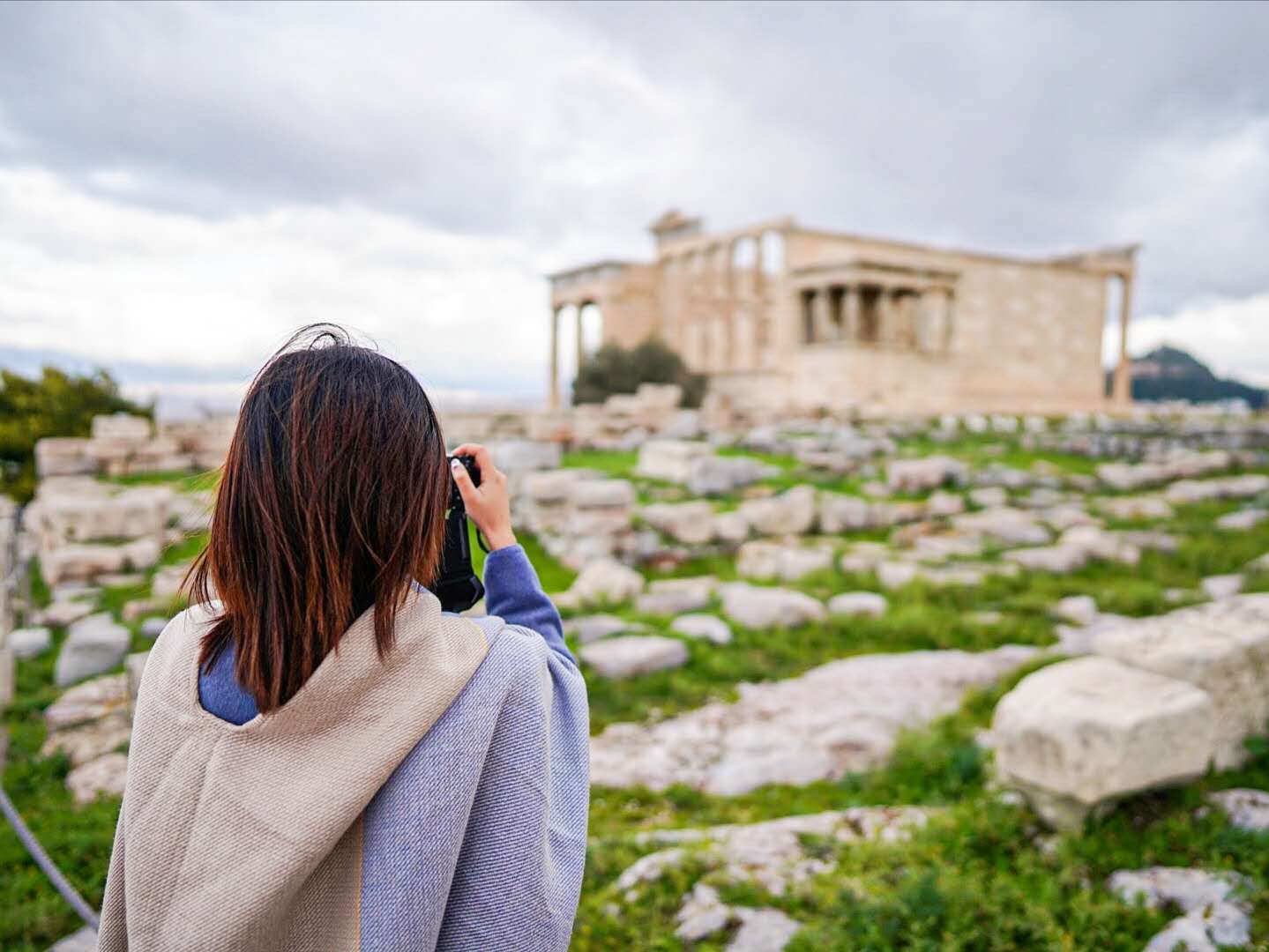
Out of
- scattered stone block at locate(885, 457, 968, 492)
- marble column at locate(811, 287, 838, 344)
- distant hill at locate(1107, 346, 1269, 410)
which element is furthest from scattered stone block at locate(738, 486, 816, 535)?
distant hill at locate(1107, 346, 1269, 410)

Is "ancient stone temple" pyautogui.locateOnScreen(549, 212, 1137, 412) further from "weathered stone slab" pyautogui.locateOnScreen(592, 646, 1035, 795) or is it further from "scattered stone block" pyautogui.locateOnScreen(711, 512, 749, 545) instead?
"weathered stone slab" pyautogui.locateOnScreen(592, 646, 1035, 795)

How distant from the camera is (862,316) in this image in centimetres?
3353

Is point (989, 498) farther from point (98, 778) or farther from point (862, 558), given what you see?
point (98, 778)

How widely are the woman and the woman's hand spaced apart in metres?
0.30

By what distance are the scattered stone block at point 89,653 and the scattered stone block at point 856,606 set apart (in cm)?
545

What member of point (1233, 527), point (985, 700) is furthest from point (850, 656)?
point (1233, 527)

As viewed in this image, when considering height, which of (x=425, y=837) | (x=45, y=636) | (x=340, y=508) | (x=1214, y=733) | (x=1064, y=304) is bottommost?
(x=45, y=636)

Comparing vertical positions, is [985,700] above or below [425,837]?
below

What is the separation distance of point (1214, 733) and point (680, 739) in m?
2.64

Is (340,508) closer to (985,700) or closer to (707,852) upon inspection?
(707,852)

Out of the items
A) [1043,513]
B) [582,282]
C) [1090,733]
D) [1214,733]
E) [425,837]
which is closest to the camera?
[425,837]

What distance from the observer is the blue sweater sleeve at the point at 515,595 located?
173cm

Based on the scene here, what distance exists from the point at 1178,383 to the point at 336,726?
54.9 m

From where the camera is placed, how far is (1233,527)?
35.7 feet
